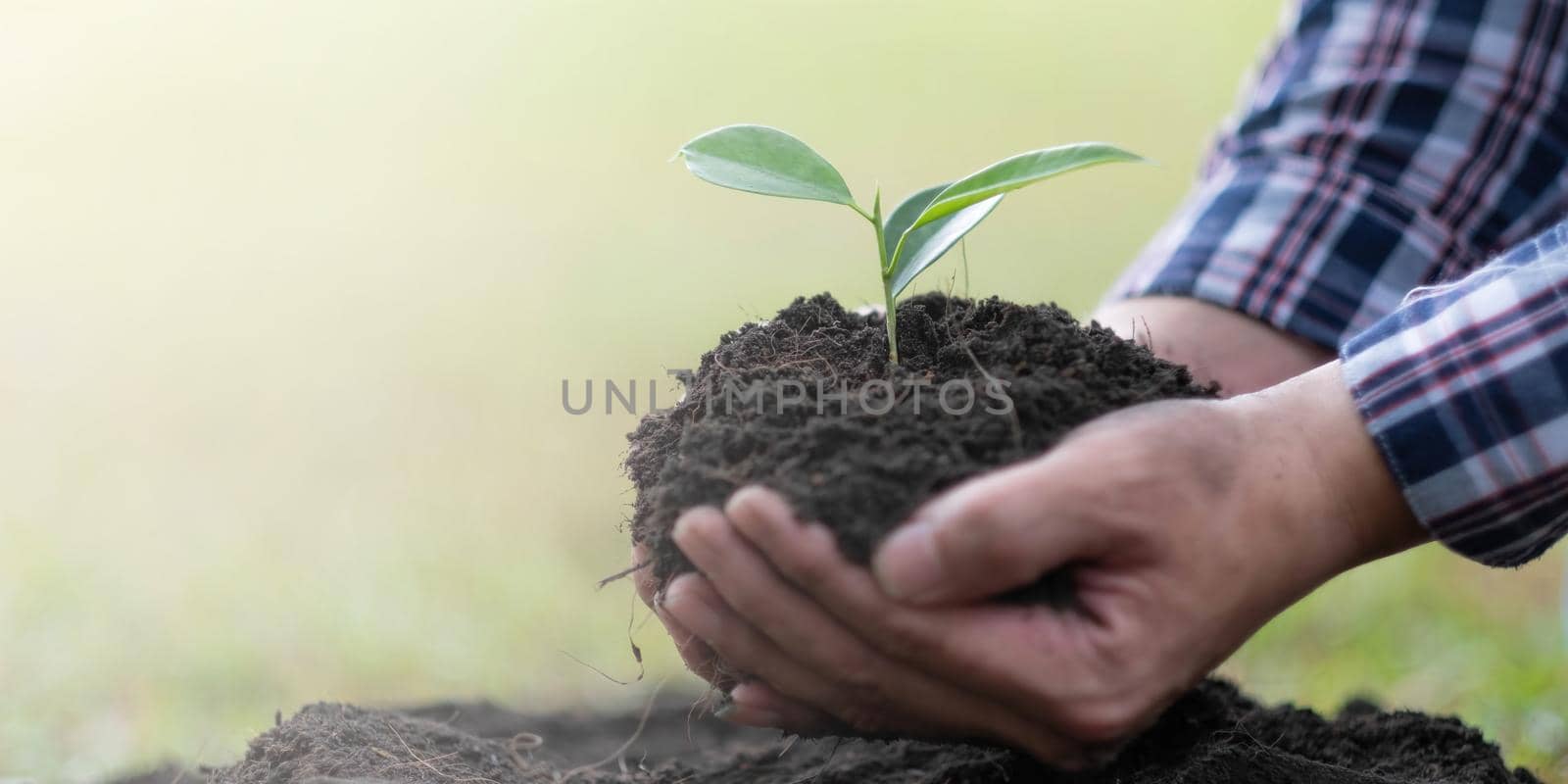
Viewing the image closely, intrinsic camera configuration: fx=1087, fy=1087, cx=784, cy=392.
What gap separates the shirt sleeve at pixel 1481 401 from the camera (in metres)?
0.81

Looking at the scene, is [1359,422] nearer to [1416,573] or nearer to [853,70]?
[1416,573]

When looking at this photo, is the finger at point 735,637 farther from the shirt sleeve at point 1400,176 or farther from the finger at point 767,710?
the shirt sleeve at point 1400,176

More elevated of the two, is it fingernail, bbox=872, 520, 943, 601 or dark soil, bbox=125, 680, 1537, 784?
fingernail, bbox=872, 520, 943, 601

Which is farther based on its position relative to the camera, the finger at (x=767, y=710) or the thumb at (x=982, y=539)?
the finger at (x=767, y=710)

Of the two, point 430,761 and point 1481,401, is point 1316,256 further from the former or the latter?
point 430,761

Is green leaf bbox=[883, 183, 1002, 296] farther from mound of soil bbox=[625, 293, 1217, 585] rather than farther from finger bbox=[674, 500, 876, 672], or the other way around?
finger bbox=[674, 500, 876, 672]

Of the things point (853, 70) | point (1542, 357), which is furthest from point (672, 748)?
point (853, 70)

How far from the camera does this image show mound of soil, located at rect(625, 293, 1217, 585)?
2.37 ft

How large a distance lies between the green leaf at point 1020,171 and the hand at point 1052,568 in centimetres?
19

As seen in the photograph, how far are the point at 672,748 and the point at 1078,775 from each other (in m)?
0.64

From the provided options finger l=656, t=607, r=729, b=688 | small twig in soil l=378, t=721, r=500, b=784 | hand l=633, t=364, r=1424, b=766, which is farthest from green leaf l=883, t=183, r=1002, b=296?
small twig in soil l=378, t=721, r=500, b=784

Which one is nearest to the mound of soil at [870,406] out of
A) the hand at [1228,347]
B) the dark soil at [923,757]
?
the dark soil at [923,757]

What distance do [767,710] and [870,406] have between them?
0.79ft

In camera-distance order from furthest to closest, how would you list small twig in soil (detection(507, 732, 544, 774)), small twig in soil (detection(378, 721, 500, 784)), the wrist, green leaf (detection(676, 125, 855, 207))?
small twig in soil (detection(507, 732, 544, 774)) < small twig in soil (detection(378, 721, 500, 784)) < green leaf (detection(676, 125, 855, 207)) < the wrist
